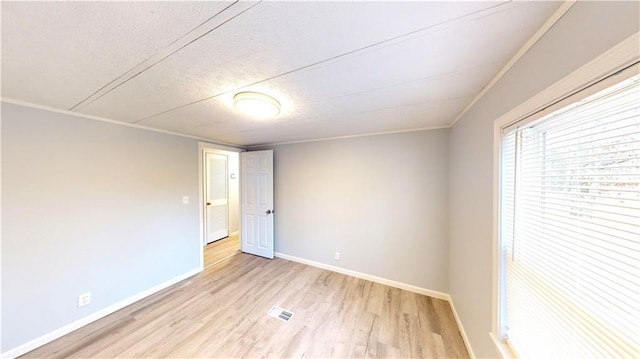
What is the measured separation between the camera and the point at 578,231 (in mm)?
754

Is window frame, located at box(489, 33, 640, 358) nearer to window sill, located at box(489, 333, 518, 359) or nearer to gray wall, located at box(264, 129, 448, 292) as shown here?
window sill, located at box(489, 333, 518, 359)

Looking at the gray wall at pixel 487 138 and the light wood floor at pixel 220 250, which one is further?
the light wood floor at pixel 220 250

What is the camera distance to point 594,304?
681 millimetres

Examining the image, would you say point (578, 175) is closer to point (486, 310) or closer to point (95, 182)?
point (486, 310)

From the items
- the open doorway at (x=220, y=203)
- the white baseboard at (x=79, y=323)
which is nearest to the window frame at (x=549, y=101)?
the white baseboard at (x=79, y=323)

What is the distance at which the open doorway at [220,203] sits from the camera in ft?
13.9

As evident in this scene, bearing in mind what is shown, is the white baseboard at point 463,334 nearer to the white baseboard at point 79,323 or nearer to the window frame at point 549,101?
the window frame at point 549,101

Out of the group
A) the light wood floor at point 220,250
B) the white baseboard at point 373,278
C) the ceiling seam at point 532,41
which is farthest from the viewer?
the light wood floor at point 220,250

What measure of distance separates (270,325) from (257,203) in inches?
83.2

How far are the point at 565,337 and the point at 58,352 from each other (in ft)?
11.4

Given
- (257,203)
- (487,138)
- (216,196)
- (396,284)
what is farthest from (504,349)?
(216,196)

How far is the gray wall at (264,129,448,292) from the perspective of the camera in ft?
8.21

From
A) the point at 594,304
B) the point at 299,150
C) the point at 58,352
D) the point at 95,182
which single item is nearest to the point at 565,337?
the point at 594,304

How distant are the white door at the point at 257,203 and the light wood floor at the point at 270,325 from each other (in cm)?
91
